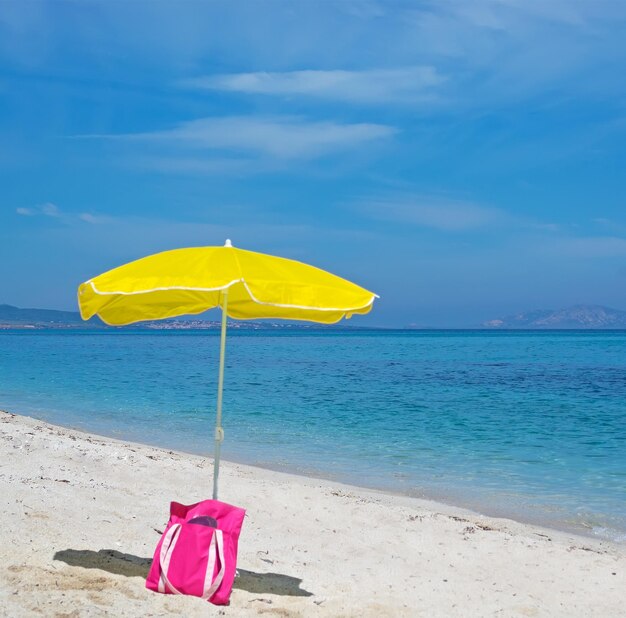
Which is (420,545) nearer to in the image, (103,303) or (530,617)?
(530,617)

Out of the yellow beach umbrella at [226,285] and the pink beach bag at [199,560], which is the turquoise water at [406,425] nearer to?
the pink beach bag at [199,560]

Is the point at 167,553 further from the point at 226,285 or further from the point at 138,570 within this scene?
the point at 226,285

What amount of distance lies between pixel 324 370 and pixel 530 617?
2843cm

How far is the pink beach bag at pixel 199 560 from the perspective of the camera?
189 inches

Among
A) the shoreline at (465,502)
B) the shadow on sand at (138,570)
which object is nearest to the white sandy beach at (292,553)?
the shadow on sand at (138,570)

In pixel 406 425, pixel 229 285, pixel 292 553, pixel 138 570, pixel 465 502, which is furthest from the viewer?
pixel 406 425

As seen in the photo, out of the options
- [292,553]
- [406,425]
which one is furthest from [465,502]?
[406,425]

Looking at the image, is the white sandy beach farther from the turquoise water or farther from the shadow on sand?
the turquoise water

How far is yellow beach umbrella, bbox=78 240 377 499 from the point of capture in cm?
457

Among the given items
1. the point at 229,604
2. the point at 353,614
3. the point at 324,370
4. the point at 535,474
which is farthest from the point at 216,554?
the point at 324,370

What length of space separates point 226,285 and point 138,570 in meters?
2.30

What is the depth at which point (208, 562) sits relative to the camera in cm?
484

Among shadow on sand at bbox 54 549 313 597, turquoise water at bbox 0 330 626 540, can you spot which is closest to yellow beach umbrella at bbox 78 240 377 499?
shadow on sand at bbox 54 549 313 597

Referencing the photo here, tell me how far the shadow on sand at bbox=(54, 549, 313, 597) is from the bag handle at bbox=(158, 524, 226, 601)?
1.12ft
